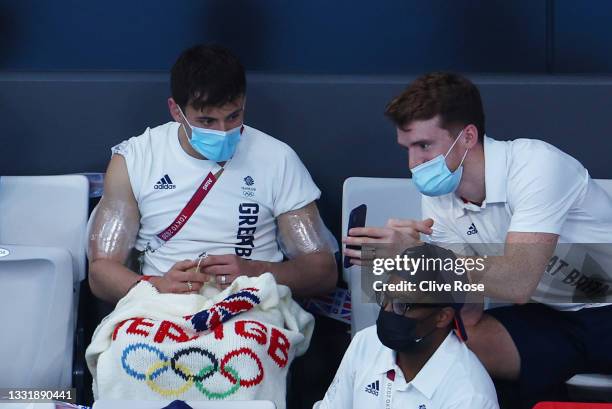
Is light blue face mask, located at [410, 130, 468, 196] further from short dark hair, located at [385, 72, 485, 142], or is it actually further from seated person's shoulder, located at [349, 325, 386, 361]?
seated person's shoulder, located at [349, 325, 386, 361]

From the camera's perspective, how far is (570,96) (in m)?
3.83

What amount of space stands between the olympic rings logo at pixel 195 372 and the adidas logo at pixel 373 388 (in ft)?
1.25

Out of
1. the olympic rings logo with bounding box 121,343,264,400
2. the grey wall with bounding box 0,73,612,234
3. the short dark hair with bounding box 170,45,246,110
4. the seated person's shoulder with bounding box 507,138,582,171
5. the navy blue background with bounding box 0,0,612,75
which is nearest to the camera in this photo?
the olympic rings logo with bounding box 121,343,264,400

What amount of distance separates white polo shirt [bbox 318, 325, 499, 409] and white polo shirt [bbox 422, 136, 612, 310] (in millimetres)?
527

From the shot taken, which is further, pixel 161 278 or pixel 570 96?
pixel 570 96

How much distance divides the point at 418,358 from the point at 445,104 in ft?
2.54

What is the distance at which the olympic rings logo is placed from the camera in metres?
2.89

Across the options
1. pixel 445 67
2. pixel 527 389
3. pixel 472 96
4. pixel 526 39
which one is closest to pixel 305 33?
pixel 445 67

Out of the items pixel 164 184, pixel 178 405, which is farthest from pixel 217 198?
pixel 178 405

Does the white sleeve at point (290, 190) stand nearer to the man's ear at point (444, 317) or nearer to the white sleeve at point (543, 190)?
the white sleeve at point (543, 190)

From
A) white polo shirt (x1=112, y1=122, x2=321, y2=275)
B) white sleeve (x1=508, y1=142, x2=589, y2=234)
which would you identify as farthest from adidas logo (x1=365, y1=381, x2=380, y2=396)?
white polo shirt (x1=112, y1=122, x2=321, y2=275)

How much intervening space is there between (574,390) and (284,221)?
1041 mm

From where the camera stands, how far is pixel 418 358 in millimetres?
2619

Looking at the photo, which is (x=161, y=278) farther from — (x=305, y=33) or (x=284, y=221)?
(x=305, y=33)
